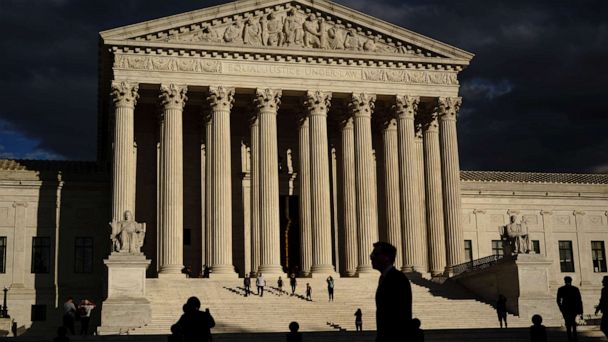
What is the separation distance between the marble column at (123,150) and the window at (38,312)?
9491 millimetres

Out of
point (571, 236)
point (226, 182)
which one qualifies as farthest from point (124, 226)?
point (571, 236)

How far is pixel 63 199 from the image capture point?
57.5m

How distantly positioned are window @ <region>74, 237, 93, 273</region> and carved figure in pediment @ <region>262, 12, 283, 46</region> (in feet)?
59.4

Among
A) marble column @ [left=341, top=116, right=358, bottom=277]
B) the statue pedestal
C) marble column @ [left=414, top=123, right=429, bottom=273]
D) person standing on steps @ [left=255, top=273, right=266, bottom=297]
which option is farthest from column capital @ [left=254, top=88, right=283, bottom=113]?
the statue pedestal

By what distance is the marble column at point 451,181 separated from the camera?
54812 mm

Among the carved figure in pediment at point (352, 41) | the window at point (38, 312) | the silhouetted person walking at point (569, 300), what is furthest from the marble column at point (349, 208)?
the silhouetted person walking at point (569, 300)

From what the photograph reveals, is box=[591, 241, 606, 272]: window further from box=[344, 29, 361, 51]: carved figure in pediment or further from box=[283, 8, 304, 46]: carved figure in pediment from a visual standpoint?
box=[283, 8, 304, 46]: carved figure in pediment

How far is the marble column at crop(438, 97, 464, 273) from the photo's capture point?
54812 mm

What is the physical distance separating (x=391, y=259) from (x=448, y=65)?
4754cm

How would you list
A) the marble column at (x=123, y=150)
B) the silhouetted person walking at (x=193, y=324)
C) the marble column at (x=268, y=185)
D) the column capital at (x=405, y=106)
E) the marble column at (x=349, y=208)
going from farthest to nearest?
the column capital at (x=405, y=106) → the marble column at (x=349, y=208) → the marble column at (x=268, y=185) → the marble column at (x=123, y=150) → the silhouetted person walking at (x=193, y=324)

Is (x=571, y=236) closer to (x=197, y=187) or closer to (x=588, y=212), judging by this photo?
(x=588, y=212)

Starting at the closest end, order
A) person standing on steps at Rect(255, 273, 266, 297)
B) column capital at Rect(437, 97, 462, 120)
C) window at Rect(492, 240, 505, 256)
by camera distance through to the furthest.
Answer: person standing on steps at Rect(255, 273, 266, 297), column capital at Rect(437, 97, 462, 120), window at Rect(492, 240, 505, 256)

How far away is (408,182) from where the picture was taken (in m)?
55.3

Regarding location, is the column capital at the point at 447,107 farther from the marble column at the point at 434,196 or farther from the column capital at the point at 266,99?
the column capital at the point at 266,99
